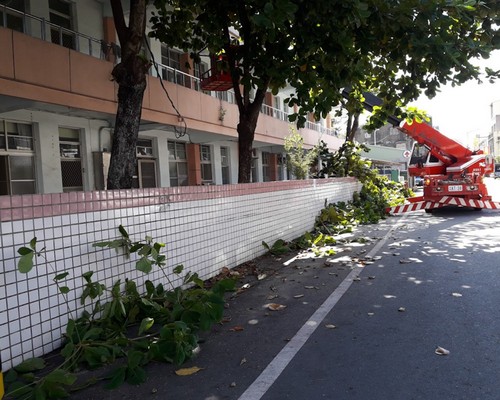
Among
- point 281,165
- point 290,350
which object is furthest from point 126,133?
point 281,165

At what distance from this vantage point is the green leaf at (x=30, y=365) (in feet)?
12.2

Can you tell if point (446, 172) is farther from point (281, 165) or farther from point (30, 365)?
point (30, 365)

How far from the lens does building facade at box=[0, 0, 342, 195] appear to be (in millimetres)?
9195

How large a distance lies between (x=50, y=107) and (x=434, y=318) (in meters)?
9.40

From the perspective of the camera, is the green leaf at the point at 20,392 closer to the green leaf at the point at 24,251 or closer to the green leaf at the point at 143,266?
the green leaf at the point at 24,251

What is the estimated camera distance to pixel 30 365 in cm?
377

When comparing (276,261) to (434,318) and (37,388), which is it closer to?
(434,318)

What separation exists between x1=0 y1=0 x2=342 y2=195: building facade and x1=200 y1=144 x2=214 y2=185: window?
5.72 feet

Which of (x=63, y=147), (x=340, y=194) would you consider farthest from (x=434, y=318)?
(x=340, y=194)

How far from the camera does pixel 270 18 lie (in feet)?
19.2

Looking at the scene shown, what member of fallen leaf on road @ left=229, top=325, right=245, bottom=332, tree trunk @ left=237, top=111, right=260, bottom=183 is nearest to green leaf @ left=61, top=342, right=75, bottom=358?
fallen leaf on road @ left=229, top=325, right=245, bottom=332

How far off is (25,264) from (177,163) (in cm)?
1351

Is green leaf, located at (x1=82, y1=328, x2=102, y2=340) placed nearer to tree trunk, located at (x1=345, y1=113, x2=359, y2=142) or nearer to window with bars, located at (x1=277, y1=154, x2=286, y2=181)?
tree trunk, located at (x1=345, y1=113, x2=359, y2=142)

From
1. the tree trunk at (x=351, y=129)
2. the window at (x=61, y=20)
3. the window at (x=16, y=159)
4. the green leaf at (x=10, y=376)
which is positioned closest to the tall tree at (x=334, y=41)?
the window at (x=61, y=20)
